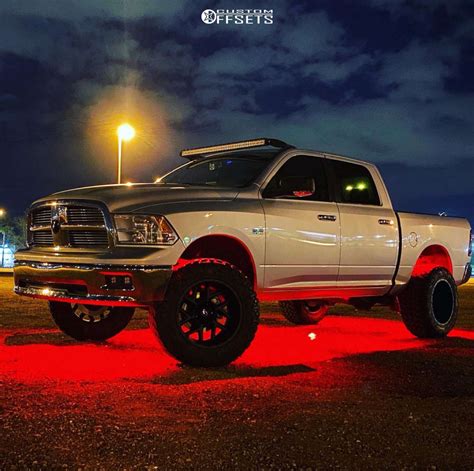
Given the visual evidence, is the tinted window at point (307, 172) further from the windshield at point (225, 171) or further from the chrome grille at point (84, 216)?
the chrome grille at point (84, 216)

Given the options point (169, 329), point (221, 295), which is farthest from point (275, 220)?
point (169, 329)

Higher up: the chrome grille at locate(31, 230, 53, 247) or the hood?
the hood

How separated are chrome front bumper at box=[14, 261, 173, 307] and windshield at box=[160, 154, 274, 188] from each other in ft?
5.25

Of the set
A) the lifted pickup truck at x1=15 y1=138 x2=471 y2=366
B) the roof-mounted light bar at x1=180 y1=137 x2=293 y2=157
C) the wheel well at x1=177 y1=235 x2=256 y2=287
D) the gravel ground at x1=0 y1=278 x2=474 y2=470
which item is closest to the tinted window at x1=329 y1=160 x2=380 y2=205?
the lifted pickup truck at x1=15 y1=138 x2=471 y2=366

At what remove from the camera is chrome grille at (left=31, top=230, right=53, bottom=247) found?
6.72 metres

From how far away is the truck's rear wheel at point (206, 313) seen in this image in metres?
6.02

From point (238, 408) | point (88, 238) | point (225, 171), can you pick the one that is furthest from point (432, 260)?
point (238, 408)

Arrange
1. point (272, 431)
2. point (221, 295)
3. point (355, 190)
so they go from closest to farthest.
Result: point (272, 431)
point (221, 295)
point (355, 190)

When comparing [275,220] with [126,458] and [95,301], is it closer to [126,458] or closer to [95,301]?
[95,301]

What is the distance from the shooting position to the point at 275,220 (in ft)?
22.7

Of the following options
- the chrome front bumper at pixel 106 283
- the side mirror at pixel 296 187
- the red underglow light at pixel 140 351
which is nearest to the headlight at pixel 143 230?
the chrome front bumper at pixel 106 283

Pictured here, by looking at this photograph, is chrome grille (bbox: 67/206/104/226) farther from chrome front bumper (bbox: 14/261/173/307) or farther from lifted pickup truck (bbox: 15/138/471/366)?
chrome front bumper (bbox: 14/261/173/307)

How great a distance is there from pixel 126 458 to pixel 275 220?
3.73 metres

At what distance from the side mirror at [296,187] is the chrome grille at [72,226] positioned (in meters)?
1.88
